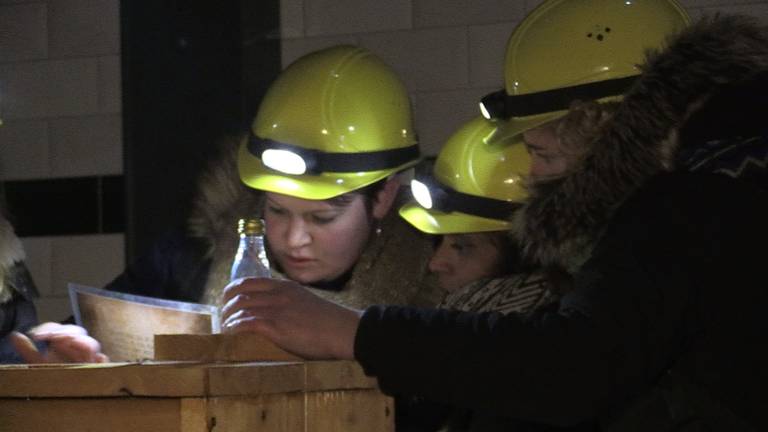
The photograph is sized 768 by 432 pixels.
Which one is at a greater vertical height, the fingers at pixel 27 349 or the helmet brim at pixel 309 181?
the helmet brim at pixel 309 181

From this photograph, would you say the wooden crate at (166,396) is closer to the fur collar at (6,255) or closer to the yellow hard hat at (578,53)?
the yellow hard hat at (578,53)

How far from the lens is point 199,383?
169cm

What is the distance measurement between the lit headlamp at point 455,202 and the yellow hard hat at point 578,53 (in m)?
0.38

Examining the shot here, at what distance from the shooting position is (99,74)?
520 centimetres

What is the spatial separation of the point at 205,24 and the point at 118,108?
0.63 meters

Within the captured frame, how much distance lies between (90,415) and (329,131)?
1.75 m

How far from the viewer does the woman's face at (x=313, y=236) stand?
3336 mm

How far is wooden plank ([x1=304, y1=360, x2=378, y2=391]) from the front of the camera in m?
1.90

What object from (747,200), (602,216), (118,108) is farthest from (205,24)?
(747,200)

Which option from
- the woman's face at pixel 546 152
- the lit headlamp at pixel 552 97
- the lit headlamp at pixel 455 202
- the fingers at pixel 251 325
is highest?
the lit headlamp at pixel 552 97

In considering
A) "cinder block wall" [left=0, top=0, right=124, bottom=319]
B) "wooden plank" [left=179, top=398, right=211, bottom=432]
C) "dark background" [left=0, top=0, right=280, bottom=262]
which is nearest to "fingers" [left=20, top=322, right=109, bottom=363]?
"wooden plank" [left=179, top=398, right=211, bottom=432]

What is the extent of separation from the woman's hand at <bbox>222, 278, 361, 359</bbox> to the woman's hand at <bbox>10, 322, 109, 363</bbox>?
0.66m

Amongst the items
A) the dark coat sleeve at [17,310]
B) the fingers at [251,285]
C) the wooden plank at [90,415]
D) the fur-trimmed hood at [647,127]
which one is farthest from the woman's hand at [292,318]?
the dark coat sleeve at [17,310]

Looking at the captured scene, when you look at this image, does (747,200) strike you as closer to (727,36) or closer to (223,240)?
(727,36)
